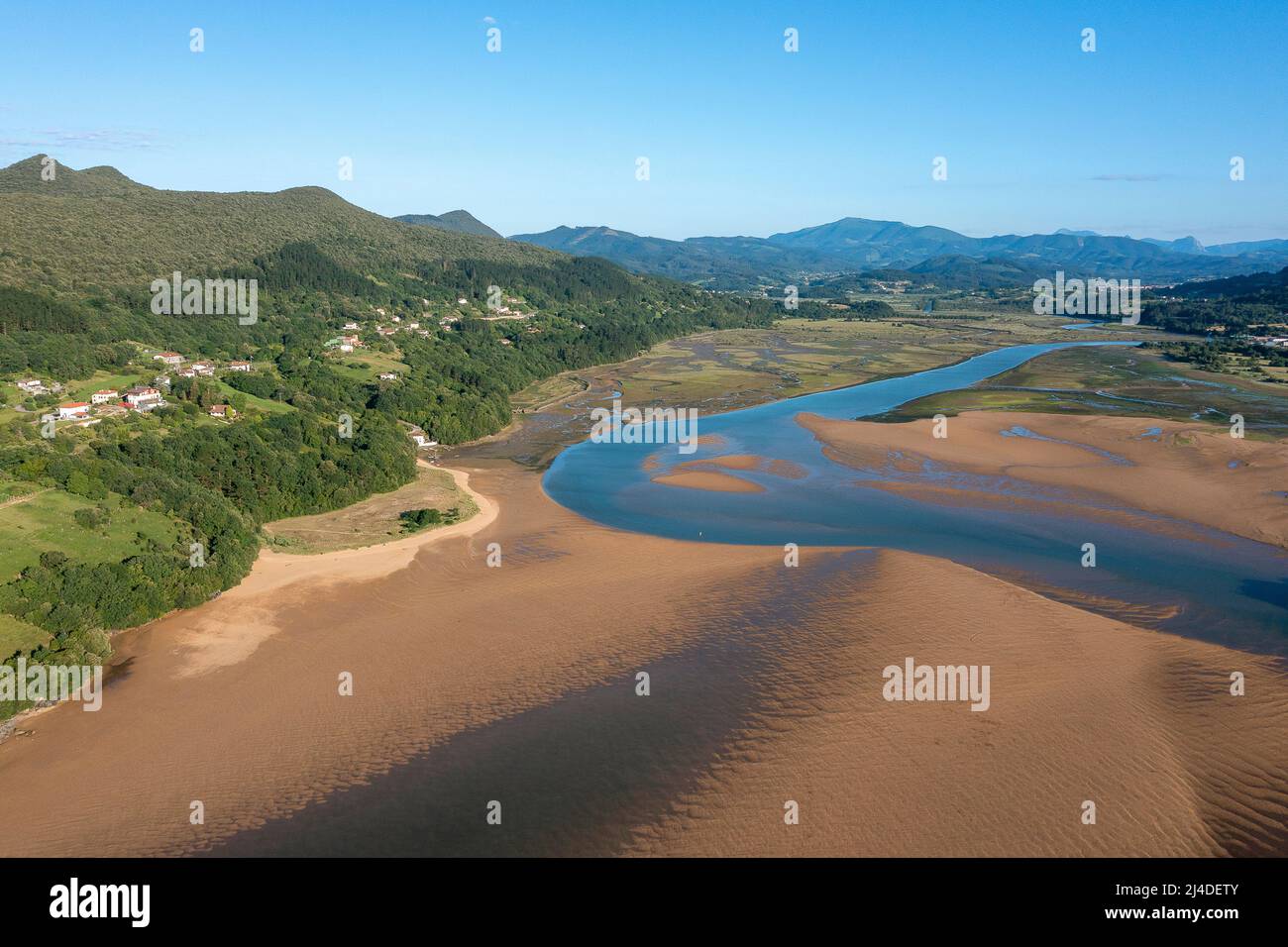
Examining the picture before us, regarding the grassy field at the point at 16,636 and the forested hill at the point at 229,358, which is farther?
the forested hill at the point at 229,358

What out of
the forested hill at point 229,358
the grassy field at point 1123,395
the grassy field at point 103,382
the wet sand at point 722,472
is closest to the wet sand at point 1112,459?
the grassy field at point 1123,395

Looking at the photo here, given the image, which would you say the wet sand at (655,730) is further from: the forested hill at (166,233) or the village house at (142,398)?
the forested hill at (166,233)

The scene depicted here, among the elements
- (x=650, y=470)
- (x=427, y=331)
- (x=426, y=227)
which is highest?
(x=426, y=227)

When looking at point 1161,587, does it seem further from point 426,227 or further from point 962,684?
point 426,227

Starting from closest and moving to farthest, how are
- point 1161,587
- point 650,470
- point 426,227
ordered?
point 1161,587
point 650,470
point 426,227

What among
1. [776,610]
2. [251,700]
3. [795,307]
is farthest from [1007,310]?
[251,700]

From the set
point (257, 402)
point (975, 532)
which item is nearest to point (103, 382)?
point (257, 402)
